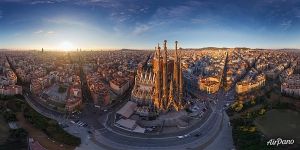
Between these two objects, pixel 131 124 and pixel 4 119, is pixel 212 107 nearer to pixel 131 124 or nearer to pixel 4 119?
pixel 131 124

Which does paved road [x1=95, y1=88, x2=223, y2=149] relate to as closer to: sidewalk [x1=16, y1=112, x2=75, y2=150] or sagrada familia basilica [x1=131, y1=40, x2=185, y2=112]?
sidewalk [x1=16, y1=112, x2=75, y2=150]

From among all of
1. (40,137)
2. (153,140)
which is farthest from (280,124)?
(40,137)

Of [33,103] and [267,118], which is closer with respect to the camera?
[267,118]

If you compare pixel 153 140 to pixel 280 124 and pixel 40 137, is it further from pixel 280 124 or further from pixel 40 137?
pixel 280 124

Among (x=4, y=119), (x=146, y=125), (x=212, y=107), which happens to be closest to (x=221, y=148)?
(x=146, y=125)

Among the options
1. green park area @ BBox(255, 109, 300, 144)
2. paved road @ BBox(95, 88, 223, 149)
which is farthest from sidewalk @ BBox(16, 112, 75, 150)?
green park area @ BBox(255, 109, 300, 144)

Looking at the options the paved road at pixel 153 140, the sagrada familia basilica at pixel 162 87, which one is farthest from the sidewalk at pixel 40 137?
the sagrada familia basilica at pixel 162 87

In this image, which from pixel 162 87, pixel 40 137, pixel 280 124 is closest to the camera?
pixel 40 137
